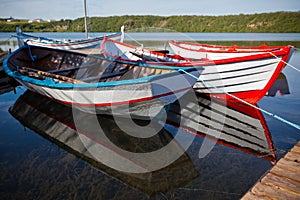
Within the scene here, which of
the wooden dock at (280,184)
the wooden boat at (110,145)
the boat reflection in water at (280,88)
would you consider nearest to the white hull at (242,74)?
the boat reflection in water at (280,88)

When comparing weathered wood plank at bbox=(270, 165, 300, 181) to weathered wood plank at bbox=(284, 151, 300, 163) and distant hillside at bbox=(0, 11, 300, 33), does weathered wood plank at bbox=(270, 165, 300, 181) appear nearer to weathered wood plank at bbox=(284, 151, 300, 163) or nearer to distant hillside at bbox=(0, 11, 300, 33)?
weathered wood plank at bbox=(284, 151, 300, 163)

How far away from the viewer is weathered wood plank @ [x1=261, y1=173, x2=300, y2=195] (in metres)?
2.80

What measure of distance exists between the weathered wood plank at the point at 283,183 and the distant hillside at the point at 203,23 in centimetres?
6250

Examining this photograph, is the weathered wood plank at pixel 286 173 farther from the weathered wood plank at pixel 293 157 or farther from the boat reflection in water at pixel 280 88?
the boat reflection in water at pixel 280 88

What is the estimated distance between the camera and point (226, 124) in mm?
6109

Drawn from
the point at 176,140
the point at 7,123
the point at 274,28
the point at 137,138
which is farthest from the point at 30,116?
the point at 274,28

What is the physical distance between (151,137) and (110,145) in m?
0.99

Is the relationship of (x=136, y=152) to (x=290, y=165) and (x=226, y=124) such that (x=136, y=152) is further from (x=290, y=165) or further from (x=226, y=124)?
(x=226, y=124)

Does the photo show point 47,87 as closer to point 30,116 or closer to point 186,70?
point 30,116

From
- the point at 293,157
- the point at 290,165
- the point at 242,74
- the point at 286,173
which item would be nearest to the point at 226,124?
the point at 242,74

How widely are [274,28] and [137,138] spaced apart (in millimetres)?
72554

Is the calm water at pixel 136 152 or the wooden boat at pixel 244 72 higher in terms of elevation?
the wooden boat at pixel 244 72

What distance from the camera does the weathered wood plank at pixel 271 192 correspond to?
2.69m

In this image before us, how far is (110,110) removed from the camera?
577 cm
